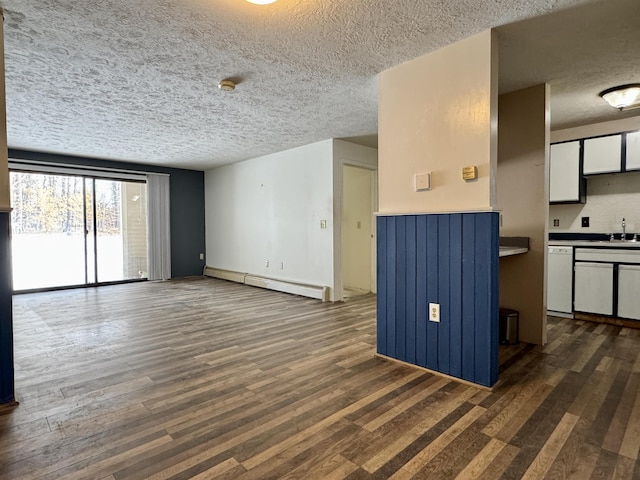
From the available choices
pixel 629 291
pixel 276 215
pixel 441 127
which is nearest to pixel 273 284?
pixel 276 215

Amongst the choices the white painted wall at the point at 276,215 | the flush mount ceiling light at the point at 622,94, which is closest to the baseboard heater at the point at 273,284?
the white painted wall at the point at 276,215

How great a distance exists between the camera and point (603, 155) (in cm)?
404

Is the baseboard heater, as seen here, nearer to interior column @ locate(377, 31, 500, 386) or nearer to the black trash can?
interior column @ locate(377, 31, 500, 386)

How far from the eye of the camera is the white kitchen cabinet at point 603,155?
156 inches

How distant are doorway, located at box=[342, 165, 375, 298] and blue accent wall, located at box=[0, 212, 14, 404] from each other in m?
4.18

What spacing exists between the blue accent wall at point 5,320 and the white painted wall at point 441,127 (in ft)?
8.46

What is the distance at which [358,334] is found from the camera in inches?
139

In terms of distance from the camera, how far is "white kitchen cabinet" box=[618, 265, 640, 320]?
3.63m

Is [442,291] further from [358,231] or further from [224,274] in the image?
[224,274]

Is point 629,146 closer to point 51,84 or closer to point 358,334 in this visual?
point 358,334

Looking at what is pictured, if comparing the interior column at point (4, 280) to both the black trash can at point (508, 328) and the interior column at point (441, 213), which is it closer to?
the interior column at point (441, 213)

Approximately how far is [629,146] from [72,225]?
8.21 meters

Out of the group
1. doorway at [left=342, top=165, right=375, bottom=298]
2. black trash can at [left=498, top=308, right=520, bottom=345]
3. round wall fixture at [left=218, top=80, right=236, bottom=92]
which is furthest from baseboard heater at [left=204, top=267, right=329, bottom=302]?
round wall fixture at [left=218, top=80, right=236, bottom=92]

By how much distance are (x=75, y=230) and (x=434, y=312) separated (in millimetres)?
6393
